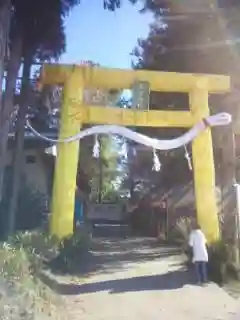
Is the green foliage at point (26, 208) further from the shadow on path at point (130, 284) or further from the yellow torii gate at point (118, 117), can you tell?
the shadow on path at point (130, 284)

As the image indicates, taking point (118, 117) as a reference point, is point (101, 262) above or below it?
below

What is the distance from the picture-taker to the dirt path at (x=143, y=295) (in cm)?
859

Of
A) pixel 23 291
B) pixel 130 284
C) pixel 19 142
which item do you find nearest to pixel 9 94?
pixel 19 142

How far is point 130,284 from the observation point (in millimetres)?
11195

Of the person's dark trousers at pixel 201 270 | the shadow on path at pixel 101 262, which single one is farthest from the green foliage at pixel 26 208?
the person's dark trousers at pixel 201 270

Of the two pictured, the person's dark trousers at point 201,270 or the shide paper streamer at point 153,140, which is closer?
the person's dark trousers at point 201,270

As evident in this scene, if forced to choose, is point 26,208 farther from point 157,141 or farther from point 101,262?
point 157,141

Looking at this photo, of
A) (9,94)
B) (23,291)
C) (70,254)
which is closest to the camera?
(23,291)

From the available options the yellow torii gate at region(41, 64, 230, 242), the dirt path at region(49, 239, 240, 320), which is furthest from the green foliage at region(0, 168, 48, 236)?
the yellow torii gate at region(41, 64, 230, 242)

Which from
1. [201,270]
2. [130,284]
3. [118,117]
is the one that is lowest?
[130,284]

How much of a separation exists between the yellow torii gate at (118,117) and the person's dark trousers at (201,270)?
4.73ft

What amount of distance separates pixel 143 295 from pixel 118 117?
15.5 feet

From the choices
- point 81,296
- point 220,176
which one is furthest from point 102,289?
point 220,176

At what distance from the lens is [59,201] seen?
12.7 m
